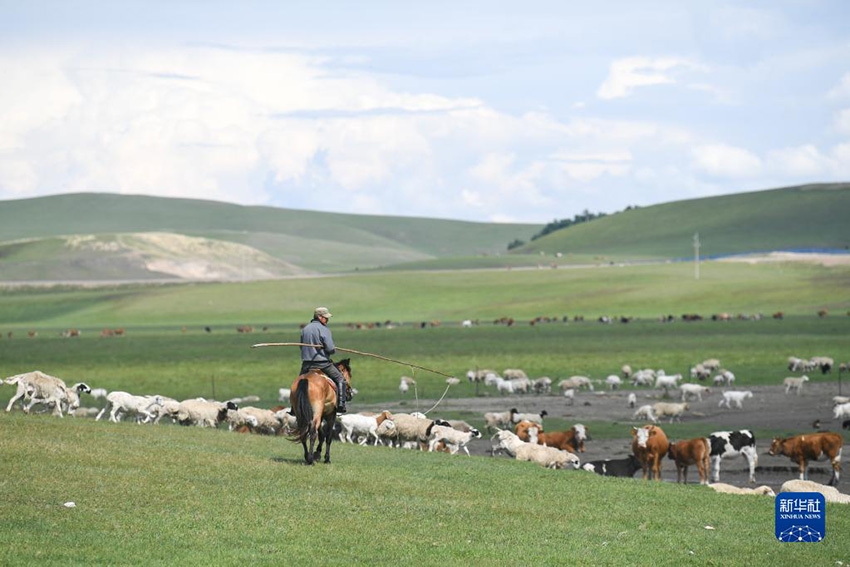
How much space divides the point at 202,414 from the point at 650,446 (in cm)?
1177

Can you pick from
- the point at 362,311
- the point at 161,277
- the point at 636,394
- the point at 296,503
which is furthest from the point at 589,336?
the point at 161,277

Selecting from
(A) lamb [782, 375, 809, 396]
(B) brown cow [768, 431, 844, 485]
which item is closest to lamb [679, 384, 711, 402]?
(A) lamb [782, 375, 809, 396]

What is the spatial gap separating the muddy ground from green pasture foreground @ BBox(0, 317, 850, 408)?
3185mm

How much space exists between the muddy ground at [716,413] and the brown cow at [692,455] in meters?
1.29

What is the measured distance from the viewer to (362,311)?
12381cm

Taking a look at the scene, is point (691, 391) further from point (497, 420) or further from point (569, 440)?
point (569, 440)

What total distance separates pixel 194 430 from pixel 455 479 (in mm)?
8444

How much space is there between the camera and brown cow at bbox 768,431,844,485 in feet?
91.6

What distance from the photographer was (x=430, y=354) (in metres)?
67.6

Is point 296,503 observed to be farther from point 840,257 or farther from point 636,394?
point 840,257

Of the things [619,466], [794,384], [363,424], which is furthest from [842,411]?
[363,424]

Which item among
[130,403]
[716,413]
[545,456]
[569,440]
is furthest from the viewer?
[716,413]

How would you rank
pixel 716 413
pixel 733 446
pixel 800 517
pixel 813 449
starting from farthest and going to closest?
pixel 716 413 → pixel 733 446 → pixel 813 449 → pixel 800 517

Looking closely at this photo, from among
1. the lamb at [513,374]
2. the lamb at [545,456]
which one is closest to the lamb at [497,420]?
the lamb at [545,456]
